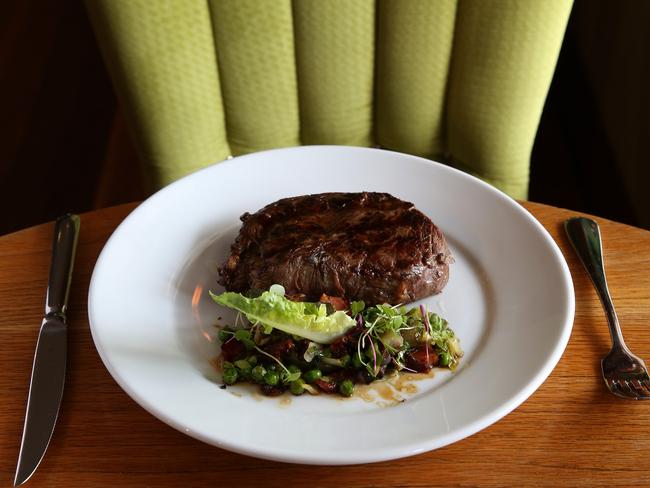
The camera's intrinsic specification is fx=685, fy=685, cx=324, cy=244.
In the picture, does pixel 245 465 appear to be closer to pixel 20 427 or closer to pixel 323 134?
pixel 20 427

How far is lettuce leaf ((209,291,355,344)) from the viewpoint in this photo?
1675 millimetres

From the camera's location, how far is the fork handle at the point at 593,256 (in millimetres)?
1789

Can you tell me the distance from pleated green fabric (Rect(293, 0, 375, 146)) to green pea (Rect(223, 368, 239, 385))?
5.05 ft

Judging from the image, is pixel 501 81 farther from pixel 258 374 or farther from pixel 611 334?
pixel 258 374

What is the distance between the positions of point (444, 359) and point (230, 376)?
1.75ft

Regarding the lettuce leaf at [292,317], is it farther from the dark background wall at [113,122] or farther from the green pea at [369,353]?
the dark background wall at [113,122]

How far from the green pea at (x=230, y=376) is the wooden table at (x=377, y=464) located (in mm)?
170

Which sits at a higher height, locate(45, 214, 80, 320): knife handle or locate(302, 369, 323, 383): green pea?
locate(45, 214, 80, 320): knife handle

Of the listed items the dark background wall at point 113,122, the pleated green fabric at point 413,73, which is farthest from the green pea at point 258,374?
the dark background wall at point 113,122

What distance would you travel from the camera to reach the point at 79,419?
5.24 feet

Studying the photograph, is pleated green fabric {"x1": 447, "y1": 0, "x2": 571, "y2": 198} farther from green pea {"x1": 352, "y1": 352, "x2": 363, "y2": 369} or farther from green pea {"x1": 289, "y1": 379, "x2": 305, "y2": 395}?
green pea {"x1": 289, "y1": 379, "x2": 305, "y2": 395}

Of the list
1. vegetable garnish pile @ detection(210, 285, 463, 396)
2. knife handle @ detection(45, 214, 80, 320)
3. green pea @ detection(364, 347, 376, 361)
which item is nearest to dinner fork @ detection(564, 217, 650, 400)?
vegetable garnish pile @ detection(210, 285, 463, 396)

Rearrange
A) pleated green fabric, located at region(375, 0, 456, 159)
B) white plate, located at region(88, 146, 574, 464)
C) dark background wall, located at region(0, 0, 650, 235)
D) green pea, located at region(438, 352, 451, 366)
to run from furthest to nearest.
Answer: dark background wall, located at region(0, 0, 650, 235)
pleated green fabric, located at region(375, 0, 456, 159)
green pea, located at region(438, 352, 451, 366)
white plate, located at region(88, 146, 574, 464)

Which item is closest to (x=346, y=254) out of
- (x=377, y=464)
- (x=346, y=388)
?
(x=346, y=388)
